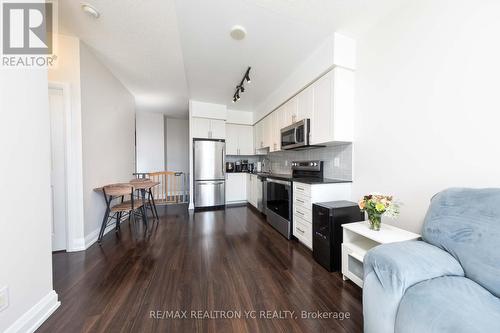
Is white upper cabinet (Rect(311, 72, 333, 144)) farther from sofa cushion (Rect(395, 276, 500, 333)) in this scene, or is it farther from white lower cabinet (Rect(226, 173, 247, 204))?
white lower cabinet (Rect(226, 173, 247, 204))

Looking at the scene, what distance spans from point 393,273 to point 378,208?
67 centimetres

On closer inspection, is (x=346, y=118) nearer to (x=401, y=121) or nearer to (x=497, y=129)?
(x=401, y=121)

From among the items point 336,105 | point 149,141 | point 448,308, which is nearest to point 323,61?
point 336,105

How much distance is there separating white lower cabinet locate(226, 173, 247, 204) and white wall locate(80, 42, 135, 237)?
2.27m

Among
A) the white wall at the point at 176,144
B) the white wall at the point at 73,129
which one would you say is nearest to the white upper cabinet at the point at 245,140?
the white wall at the point at 176,144

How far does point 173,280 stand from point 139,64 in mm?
3064

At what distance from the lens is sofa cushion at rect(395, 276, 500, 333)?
0.67m

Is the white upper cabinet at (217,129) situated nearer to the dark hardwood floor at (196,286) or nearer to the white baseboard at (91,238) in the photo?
the dark hardwood floor at (196,286)

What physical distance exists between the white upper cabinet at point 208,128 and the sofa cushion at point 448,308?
420cm

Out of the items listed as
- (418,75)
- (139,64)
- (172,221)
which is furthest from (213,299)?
(139,64)

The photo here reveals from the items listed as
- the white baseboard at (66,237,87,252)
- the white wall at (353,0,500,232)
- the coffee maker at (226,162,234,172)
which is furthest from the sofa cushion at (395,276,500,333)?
the coffee maker at (226,162,234,172)

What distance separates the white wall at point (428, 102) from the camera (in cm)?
124

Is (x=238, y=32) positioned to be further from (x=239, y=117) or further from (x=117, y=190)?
(x=239, y=117)

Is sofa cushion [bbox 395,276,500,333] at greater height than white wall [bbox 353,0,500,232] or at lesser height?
lesser
